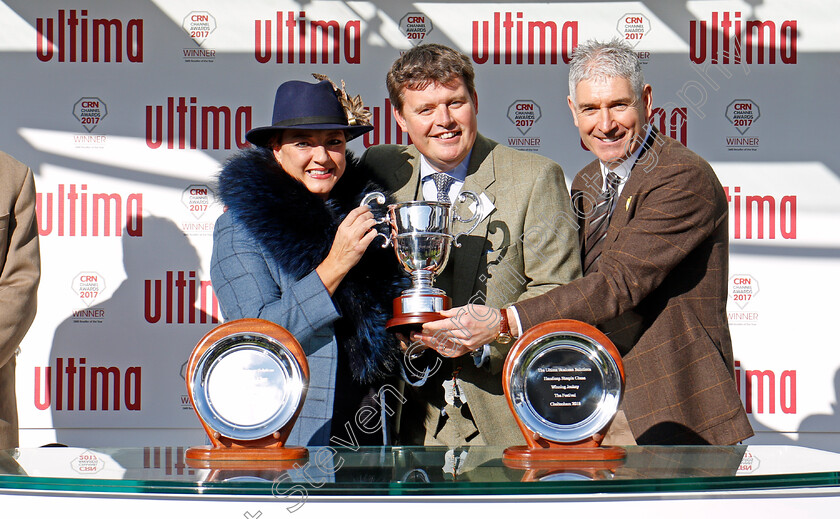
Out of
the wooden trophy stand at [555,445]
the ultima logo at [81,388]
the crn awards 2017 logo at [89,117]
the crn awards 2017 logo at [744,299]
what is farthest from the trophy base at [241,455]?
the crn awards 2017 logo at [744,299]

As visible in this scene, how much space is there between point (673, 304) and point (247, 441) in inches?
55.3

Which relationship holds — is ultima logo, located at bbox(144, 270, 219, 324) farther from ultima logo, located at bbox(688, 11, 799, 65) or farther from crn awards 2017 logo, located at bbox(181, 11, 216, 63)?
ultima logo, located at bbox(688, 11, 799, 65)

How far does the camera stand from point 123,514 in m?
1.45

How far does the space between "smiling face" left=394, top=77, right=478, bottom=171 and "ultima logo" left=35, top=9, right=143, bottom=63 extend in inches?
100.0

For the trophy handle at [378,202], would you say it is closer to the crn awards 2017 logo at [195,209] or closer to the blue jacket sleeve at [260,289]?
the blue jacket sleeve at [260,289]

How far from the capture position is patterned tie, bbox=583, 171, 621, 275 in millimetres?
2697

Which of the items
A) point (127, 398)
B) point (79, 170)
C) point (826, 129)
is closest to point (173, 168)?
point (79, 170)

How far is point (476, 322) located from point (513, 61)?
2.63 metres

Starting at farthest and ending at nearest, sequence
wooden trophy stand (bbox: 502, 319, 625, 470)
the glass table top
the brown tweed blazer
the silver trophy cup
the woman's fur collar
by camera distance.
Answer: the brown tweed blazer, the woman's fur collar, the silver trophy cup, wooden trophy stand (bbox: 502, 319, 625, 470), the glass table top

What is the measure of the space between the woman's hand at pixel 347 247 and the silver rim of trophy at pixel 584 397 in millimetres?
630

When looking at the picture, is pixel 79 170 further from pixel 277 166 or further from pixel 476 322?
pixel 476 322

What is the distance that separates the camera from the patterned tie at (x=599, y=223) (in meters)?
2.70

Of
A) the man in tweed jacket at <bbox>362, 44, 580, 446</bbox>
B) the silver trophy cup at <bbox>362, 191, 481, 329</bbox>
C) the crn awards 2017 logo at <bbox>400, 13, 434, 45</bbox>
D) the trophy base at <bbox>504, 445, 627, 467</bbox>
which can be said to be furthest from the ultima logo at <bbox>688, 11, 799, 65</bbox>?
the trophy base at <bbox>504, 445, 627, 467</bbox>

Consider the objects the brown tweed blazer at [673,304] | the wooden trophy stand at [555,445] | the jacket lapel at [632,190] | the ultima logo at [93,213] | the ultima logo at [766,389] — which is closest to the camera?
the wooden trophy stand at [555,445]
